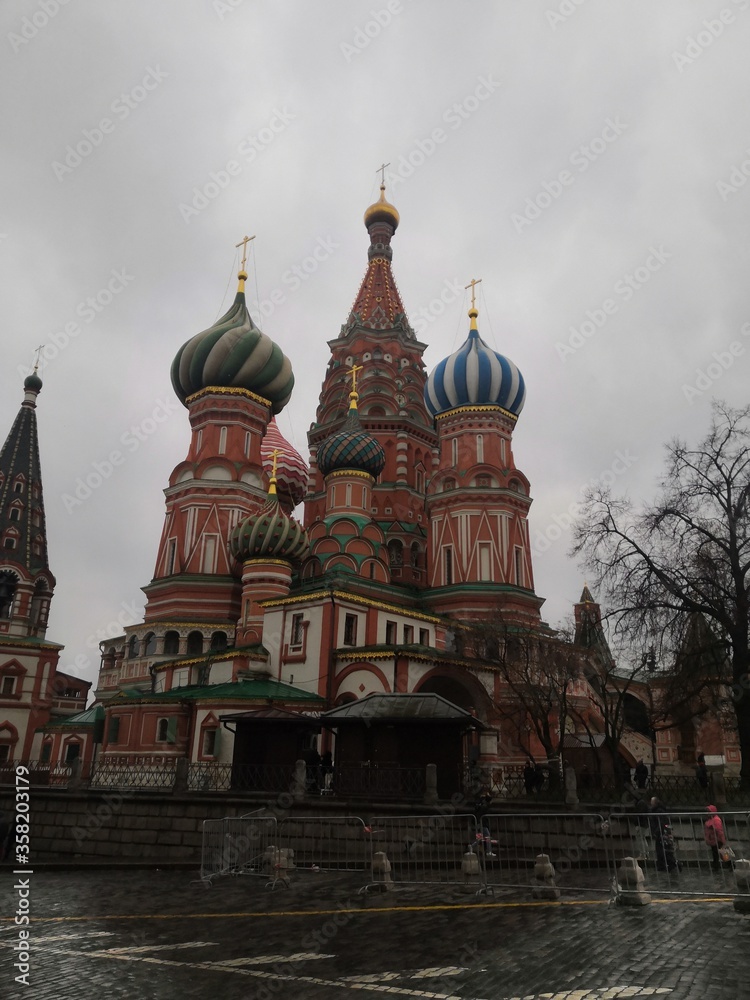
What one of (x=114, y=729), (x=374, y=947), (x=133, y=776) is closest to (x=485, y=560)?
(x=114, y=729)

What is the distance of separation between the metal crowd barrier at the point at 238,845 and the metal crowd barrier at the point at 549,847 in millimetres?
3980

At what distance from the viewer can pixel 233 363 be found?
4034 centimetres

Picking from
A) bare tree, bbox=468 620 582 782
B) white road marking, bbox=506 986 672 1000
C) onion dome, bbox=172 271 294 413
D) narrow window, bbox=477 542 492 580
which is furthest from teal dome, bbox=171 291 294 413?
white road marking, bbox=506 986 672 1000

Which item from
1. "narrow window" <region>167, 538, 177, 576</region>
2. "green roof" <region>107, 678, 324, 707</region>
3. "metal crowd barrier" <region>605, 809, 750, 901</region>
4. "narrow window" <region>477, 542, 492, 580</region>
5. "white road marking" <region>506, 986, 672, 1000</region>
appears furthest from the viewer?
"narrow window" <region>477, 542, 492, 580</region>

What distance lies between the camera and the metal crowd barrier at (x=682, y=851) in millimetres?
10935

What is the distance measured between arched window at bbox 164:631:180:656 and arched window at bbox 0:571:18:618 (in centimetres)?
1280

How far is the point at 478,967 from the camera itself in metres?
7.15

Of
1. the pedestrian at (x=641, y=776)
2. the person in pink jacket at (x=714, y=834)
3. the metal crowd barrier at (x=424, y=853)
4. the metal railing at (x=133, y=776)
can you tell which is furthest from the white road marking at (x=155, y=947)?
the pedestrian at (x=641, y=776)

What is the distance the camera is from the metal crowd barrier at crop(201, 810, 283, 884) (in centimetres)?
1430

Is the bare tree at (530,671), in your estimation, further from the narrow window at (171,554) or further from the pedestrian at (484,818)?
the narrow window at (171,554)

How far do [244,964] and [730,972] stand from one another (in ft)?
14.2

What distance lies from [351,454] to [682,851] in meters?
25.9

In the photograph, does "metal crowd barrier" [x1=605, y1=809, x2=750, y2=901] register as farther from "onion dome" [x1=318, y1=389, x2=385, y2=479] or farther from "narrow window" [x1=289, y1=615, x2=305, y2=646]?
"onion dome" [x1=318, y1=389, x2=385, y2=479]

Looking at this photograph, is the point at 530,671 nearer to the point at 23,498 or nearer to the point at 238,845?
the point at 238,845
